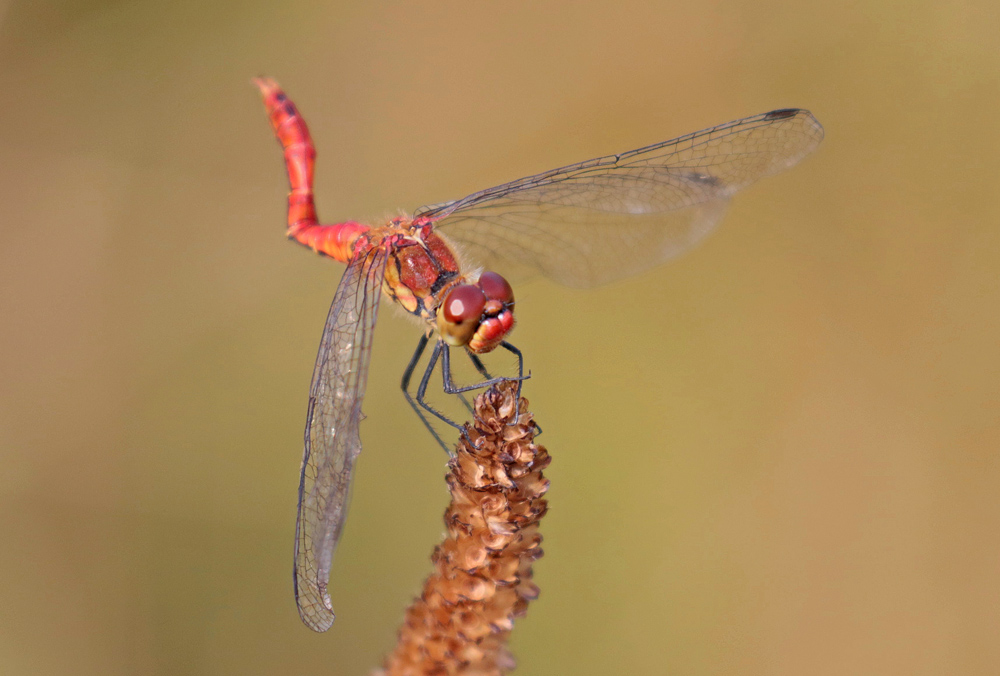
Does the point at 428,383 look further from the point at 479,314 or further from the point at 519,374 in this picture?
the point at 519,374

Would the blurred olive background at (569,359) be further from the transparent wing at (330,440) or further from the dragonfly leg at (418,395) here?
the transparent wing at (330,440)

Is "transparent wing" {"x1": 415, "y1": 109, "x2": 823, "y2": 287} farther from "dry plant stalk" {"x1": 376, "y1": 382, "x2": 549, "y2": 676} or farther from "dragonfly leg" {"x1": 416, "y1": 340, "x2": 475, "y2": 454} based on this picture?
"dry plant stalk" {"x1": 376, "y1": 382, "x2": 549, "y2": 676}

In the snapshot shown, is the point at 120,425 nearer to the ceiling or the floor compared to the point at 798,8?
nearer to the floor

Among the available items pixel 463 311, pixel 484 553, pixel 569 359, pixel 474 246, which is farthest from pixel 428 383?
pixel 569 359

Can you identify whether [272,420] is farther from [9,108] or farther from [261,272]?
[9,108]

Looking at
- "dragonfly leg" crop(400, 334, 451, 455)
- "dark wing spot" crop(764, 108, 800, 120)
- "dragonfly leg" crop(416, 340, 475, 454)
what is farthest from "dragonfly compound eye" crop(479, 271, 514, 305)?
"dark wing spot" crop(764, 108, 800, 120)

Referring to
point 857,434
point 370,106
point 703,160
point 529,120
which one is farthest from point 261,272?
point 857,434
